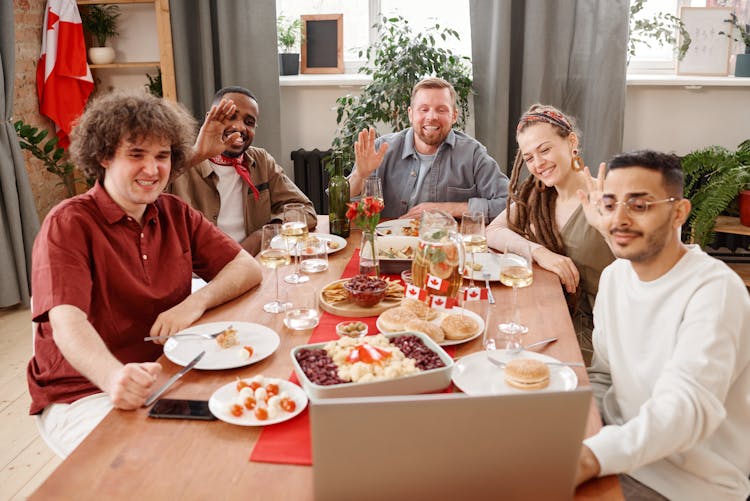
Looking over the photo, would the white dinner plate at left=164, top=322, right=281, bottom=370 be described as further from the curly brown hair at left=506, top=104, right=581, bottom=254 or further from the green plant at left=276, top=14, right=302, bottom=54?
the green plant at left=276, top=14, right=302, bottom=54

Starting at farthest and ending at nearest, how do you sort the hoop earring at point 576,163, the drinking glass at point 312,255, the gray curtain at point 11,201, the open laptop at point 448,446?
the gray curtain at point 11,201, the hoop earring at point 576,163, the drinking glass at point 312,255, the open laptop at point 448,446

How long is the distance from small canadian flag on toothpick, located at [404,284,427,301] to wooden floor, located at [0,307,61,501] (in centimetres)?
148

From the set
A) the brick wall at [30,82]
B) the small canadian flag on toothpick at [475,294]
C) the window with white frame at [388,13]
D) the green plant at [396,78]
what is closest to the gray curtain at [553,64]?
the green plant at [396,78]

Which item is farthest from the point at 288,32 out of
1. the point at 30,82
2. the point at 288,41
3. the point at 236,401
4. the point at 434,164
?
the point at 236,401

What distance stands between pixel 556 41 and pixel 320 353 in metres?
3.17

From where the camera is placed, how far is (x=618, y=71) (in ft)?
12.6

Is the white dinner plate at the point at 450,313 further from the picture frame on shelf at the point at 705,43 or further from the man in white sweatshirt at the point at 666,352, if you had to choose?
the picture frame on shelf at the point at 705,43

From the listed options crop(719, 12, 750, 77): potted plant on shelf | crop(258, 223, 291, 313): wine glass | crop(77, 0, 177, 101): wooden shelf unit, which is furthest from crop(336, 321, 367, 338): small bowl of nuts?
crop(719, 12, 750, 77): potted plant on shelf

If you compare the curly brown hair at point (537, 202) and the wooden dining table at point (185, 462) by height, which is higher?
the curly brown hair at point (537, 202)

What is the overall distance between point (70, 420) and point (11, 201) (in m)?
2.55

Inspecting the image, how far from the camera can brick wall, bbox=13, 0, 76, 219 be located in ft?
13.1

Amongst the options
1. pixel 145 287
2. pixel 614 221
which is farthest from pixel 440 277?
pixel 145 287

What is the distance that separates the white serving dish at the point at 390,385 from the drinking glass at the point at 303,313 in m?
0.33

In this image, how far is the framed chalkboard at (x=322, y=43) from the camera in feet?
14.1
